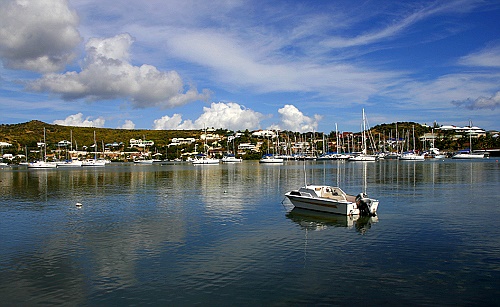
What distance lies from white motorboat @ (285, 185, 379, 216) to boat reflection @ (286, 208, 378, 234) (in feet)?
1.67

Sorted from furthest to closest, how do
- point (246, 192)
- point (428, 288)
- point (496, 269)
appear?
point (246, 192) → point (496, 269) → point (428, 288)

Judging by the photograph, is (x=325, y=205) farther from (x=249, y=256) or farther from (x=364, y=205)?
(x=249, y=256)

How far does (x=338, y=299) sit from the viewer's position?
49.8 ft

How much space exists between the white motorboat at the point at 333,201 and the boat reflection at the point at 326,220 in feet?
1.67

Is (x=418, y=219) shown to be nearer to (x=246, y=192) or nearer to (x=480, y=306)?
(x=480, y=306)

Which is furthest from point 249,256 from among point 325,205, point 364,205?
point 364,205

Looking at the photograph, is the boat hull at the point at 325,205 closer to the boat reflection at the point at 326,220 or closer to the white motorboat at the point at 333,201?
the white motorboat at the point at 333,201

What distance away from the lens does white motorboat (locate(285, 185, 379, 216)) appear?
105 ft

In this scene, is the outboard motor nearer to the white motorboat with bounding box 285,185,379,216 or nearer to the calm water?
the white motorboat with bounding box 285,185,379,216

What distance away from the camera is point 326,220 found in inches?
1224

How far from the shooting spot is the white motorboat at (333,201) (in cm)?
3198

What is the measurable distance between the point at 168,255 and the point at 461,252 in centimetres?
1555

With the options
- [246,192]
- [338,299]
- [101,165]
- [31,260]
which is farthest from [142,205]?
[101,165]

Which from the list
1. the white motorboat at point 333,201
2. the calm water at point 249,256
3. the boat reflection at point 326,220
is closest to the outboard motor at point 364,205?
the white motorboat at point 333,201
